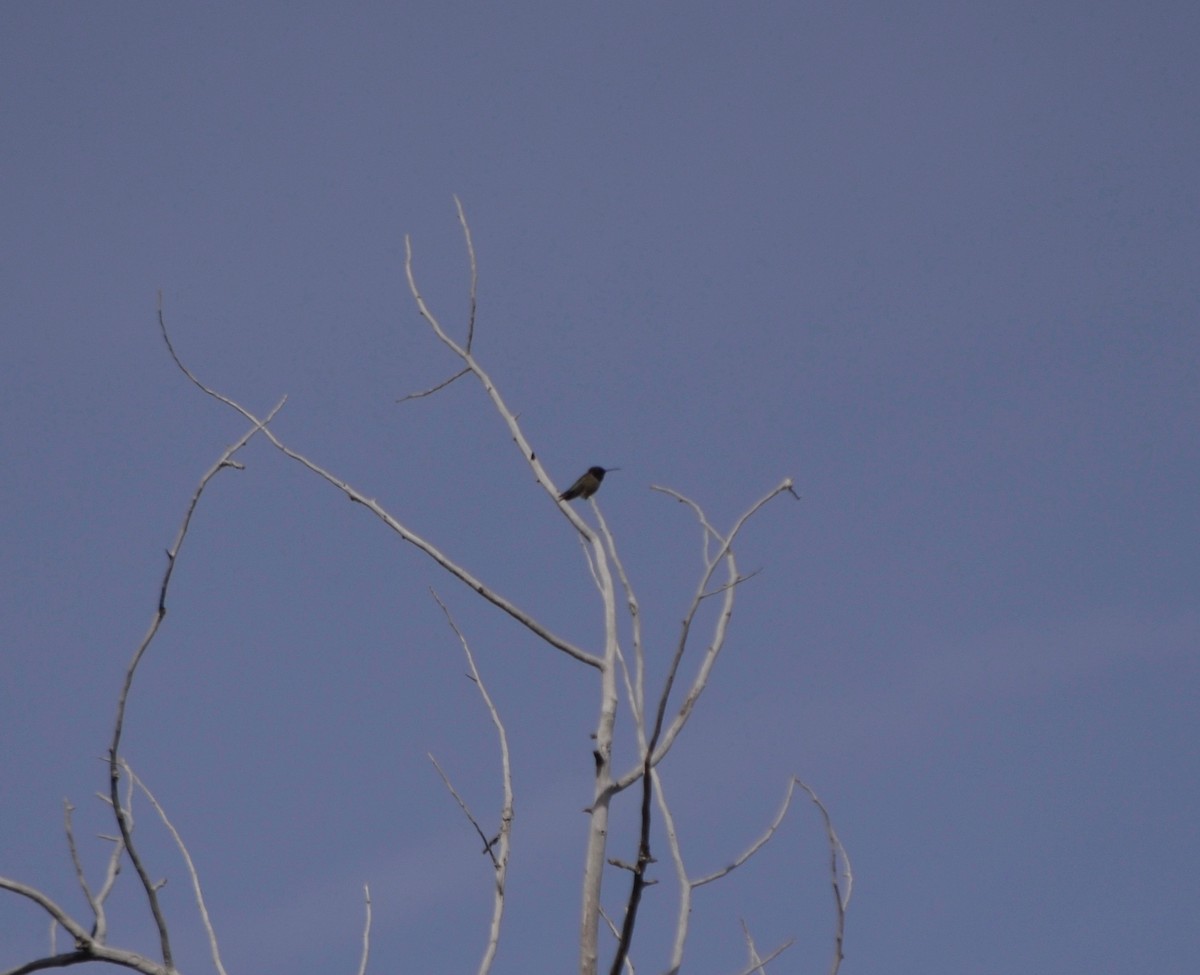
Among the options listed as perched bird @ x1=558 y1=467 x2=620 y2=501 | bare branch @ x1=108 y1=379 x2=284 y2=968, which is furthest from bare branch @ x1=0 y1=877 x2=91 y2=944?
perched bird @ x1=558 y1=467 x2=620 y2=501

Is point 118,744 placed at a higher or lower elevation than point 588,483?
lower

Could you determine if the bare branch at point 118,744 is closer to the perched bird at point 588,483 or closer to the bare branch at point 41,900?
the bare branch at point 41,900

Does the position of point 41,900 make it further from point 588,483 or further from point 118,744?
point 588,483

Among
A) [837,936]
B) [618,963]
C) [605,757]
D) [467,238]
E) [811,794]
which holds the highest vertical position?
[467,238]

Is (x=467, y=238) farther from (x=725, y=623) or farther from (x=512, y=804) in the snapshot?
(x=512, y=804)

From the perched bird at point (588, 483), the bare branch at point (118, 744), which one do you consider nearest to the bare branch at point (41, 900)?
the bare branch at point (118, 744)

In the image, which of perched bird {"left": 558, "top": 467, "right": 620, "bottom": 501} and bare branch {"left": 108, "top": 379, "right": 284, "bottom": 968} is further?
perched bird {"left": 558, "top": 467, "right": 620, "bottom": 501}

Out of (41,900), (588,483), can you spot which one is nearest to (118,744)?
(41,900)

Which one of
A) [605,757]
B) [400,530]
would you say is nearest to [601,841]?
[605,757]

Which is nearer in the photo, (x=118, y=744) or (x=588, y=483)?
(x=118, y=744)

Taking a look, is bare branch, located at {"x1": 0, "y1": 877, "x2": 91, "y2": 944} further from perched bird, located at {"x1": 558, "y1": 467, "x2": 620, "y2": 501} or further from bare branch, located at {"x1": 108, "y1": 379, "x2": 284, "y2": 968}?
perched bird, located at {"x1": 558, "y1": 467, "x2": 620, "y2": 501}

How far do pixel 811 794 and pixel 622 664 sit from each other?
3.13 ft

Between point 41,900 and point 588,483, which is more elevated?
point 588,483

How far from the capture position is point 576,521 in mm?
3523
